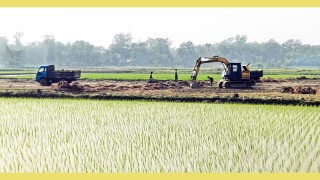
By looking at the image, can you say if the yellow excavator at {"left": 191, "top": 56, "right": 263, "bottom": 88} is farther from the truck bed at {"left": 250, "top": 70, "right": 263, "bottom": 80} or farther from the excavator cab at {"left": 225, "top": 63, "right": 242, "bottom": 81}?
the truck bed at {"left": 250, "top": 70, "right": 263, "bottom": 80}

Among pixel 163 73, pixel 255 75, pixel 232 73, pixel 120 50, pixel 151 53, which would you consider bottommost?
pixel 163 73

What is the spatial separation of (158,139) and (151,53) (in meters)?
22.1

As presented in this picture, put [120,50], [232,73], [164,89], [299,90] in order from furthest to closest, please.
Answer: [120,50], [164,89], [232,73], [299,90]

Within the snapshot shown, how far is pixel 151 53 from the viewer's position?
95.8 ft

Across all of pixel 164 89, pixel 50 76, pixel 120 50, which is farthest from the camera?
pixel 120 50

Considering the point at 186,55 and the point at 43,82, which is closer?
the point at 43,82

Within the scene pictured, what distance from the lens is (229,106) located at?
40.4ft

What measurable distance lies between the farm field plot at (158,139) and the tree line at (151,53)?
11.3 m

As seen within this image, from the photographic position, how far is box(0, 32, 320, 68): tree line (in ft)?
76.8

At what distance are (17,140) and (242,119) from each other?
15.2ft

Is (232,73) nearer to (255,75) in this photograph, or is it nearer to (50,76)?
(255,75)

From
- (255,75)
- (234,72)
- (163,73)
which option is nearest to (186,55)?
(163,73)

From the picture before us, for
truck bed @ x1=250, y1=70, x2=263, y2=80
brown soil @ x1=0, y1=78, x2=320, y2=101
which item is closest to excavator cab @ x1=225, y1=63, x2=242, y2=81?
brown soil @ x1=0, y1=78, x2=320, y2=101

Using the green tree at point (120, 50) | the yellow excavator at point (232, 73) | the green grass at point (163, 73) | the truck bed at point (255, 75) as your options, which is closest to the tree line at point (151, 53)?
the green tree at point (120, 50)
